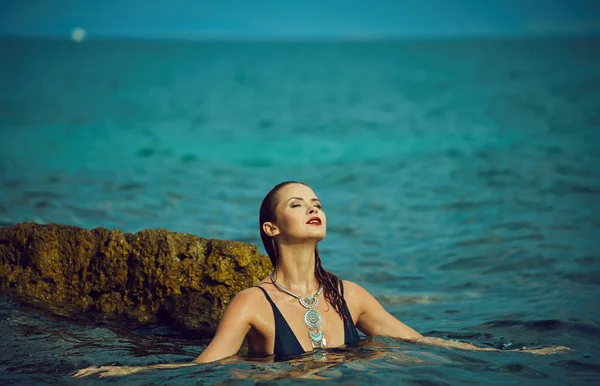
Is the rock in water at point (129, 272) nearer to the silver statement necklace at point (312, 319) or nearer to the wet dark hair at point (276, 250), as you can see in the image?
the wet dark hair at point (276, 250)

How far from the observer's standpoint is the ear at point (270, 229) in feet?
16.8

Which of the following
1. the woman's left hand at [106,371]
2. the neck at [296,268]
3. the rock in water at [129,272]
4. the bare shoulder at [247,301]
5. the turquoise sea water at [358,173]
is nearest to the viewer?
the woman's left hand at [106,371]

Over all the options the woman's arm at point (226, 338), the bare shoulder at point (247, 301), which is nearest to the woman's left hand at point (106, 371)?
the woman's arm at point (226, 338)

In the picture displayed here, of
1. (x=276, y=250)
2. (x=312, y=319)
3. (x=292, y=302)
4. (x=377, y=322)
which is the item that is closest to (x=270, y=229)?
(x=276, y=250)

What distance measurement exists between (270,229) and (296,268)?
0.31 meters

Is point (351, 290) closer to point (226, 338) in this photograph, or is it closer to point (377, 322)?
point (377, 322)

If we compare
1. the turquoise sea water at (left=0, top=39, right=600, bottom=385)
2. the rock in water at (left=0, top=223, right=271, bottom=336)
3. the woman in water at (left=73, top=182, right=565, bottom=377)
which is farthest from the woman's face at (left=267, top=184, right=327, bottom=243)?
the rock in water at (left=0, top=223, right=271, bottom=336)

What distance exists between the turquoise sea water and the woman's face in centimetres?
81

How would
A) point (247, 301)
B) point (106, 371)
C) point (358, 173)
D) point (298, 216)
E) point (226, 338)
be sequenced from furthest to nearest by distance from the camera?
point (358, 173), point (298, 216), point (247, 301), point (226, 338), point (106, 371)

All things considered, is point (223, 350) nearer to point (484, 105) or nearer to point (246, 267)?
point (246, 267)

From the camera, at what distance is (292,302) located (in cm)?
505

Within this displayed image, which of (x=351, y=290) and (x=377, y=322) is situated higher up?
(x=351, y=290)

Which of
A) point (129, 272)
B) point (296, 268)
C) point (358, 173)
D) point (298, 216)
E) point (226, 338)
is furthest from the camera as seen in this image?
point (358, 173)

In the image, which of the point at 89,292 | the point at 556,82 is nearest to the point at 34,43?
the point at 556,82
